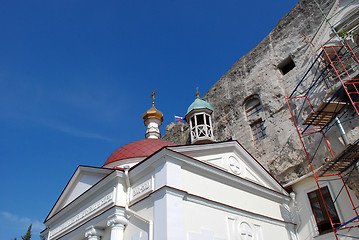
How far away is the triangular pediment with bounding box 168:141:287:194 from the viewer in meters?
8.86

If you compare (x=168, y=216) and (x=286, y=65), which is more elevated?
(x=286, y=65)

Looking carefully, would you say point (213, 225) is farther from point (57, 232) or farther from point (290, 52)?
point (290, 52)

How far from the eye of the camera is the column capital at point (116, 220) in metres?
7.91

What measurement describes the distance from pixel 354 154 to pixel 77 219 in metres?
8.87

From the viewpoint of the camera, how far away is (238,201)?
356 inches

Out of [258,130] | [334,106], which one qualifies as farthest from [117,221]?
[258,130]

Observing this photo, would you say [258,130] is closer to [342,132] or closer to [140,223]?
[342,132]

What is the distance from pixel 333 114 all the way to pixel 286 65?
5.20 metres

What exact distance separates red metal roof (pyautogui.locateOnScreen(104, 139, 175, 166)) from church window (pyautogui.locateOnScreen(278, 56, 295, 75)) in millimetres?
7311

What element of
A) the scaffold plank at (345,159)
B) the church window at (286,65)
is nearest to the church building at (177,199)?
the scaffold plank at (345,159)

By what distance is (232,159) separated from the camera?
9.84m

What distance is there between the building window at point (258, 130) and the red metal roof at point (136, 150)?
519 cm

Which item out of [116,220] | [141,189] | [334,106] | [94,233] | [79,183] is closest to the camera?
[116,220]

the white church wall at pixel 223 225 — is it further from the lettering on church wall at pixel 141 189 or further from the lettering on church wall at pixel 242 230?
the lettering on church wall at pixel 141 189
